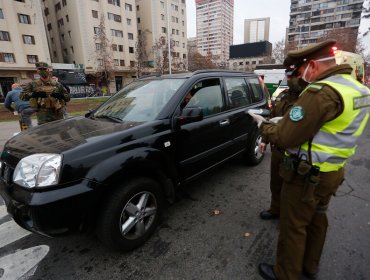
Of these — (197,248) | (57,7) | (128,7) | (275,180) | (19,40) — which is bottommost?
(197,248)

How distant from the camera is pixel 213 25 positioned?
104m

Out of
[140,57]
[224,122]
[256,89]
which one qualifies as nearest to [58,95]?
[224,122]

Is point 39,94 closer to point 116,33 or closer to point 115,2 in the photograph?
point 116,33

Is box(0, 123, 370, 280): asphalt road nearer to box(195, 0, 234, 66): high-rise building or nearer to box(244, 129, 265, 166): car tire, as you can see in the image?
box(244, 129, 265, 166): car tire

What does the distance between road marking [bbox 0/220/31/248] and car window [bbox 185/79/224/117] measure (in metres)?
2.50

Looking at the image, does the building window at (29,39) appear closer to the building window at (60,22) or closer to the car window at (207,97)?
the building window at (60,22)

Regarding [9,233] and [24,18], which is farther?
[24,18]

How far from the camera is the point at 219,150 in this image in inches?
132

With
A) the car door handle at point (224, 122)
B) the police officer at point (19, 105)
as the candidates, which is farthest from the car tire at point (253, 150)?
the police officer at point (19, 105)

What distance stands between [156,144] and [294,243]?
4.97ft

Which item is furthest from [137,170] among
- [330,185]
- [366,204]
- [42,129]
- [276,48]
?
[276,48]

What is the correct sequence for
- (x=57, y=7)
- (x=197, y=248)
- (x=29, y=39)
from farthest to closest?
(x=57, y=7)
(x=29, y=39)
(x=197, y=248)

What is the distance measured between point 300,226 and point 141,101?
2.20 meters

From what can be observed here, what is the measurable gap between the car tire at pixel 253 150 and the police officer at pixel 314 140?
2.32 meters
